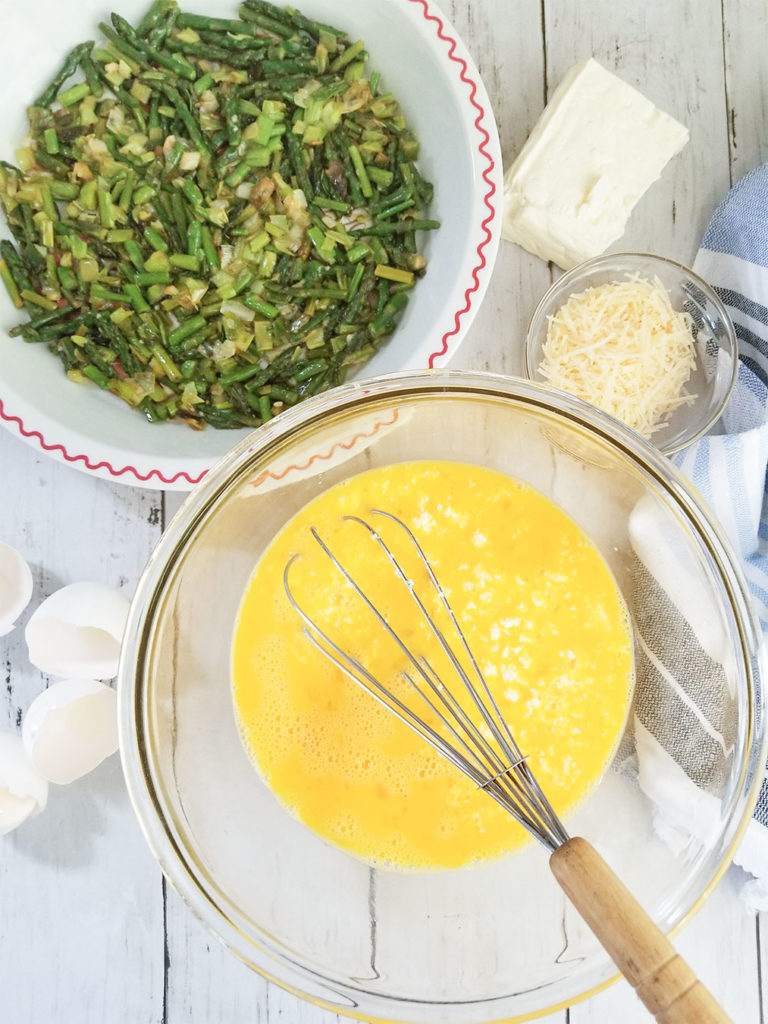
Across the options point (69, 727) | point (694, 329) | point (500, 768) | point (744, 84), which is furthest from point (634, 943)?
point (744, 84)

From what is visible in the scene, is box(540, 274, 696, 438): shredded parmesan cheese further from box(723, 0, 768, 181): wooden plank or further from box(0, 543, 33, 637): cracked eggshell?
box(0, 543, 33, 637): cracked eggshell

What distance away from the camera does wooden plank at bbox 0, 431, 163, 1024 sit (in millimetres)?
1357

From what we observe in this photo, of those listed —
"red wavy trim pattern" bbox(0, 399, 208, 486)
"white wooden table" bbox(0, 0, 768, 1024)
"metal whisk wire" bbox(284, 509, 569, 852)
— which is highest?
"red wavy trim pattern" bbox(0, 399, 208, 486)

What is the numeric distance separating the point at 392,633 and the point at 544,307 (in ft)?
1.85

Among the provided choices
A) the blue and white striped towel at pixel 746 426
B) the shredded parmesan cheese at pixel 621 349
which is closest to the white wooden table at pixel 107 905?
the shredded parmesan cheese at pixel 621 349

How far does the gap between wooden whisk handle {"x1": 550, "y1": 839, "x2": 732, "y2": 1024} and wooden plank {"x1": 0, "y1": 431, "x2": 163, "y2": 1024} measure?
2.34 ft

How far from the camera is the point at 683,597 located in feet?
3.55

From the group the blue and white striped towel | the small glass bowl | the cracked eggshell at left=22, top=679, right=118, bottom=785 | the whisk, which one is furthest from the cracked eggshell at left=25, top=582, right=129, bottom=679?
the blue and white striped towel

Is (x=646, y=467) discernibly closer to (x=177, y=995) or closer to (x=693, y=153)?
(x=693, y=153)

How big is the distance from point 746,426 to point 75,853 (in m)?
1.11

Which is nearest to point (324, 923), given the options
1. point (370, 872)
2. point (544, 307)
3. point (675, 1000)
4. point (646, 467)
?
point (370, 872)

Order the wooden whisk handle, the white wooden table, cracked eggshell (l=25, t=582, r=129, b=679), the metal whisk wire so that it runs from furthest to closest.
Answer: the white wooden table → cracked eggshell (l=25, t=582, r=129, b=679) → the metal whisk wire → the wooden whisk handle

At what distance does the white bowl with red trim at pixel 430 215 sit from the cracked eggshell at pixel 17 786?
1.31ft

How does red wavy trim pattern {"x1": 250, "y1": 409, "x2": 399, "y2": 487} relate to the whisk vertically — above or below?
above
